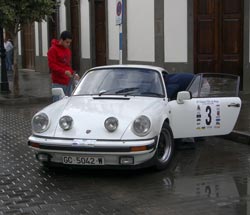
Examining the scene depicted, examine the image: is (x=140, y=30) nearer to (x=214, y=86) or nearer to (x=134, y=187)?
(x=214, y=86)

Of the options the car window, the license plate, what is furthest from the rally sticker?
the license plate

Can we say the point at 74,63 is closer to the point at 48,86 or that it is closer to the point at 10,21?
the point at 48,86

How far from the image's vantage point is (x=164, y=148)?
7.46 metres

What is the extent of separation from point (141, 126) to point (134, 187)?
781 millimetres

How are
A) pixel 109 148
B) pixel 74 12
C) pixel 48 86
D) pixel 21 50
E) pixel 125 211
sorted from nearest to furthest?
pixel 125 211 → pixel 109 148 → pixel 48 86 → pixel 74 12 → pixel 21 50

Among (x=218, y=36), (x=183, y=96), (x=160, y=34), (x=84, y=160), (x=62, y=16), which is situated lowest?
(x=84, y=160)

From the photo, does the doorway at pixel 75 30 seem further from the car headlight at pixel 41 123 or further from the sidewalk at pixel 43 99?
the car headlight at pixel 41 123

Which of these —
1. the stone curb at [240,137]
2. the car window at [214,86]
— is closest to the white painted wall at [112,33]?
the stone curb at [240,137]

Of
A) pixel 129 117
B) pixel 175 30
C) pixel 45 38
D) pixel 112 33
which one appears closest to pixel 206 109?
pixel 129 117

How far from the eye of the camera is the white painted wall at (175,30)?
1654 cm

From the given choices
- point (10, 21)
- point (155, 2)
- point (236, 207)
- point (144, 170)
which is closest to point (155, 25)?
point (155, 2)

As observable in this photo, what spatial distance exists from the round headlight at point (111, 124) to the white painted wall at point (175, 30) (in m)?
10.1

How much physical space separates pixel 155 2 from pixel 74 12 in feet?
28.4

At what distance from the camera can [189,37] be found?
1644 cm
